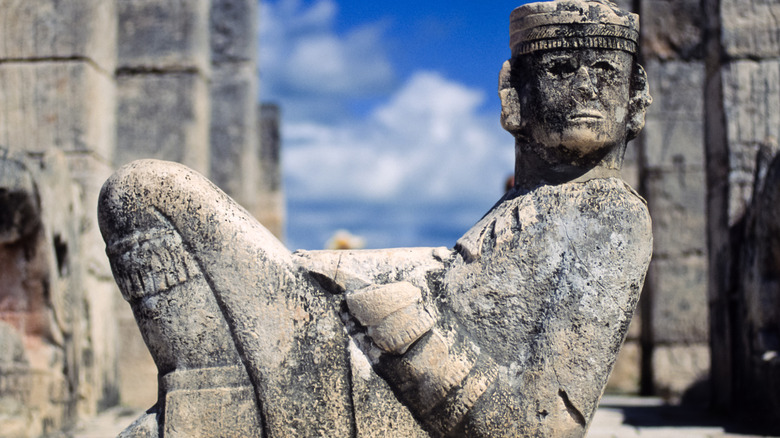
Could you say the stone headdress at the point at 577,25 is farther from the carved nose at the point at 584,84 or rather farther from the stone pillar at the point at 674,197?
the stone pillar at the point at 674,197

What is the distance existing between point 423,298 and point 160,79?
Answer: 4.59 meters

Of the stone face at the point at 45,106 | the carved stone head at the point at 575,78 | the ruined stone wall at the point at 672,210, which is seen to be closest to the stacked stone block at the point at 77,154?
the stone face at the point at 45,106

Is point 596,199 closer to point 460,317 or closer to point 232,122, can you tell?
point 460,317

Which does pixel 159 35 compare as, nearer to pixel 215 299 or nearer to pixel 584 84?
pixel 215 299

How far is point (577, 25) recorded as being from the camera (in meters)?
2.64

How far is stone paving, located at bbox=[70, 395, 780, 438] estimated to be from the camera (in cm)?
473

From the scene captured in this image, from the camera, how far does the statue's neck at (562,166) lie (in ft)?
8.87

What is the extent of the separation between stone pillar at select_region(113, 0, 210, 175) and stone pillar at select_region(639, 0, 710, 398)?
419cm

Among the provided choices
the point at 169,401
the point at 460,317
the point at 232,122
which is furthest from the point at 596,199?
the point at 232,122

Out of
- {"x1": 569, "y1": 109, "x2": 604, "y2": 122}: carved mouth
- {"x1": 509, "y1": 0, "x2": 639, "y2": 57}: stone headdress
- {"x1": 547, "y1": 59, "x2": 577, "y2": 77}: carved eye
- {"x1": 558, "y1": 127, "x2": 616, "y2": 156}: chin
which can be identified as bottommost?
{"x1": 558, "y1": 127, "x2": 616, "y2": 156}: chin

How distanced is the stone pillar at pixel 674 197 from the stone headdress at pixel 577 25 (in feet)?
17.2

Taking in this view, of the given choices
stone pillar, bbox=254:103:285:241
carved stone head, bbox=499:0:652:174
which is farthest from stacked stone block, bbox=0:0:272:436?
stone pillar, bbox=254:103:285:241

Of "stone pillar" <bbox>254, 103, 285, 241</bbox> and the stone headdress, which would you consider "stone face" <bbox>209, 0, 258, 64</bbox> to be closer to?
"stone pillar" <bbox>254, 103, 285, 241</bbox>

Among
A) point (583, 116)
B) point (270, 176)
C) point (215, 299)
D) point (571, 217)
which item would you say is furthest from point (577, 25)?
point (270, 176)
